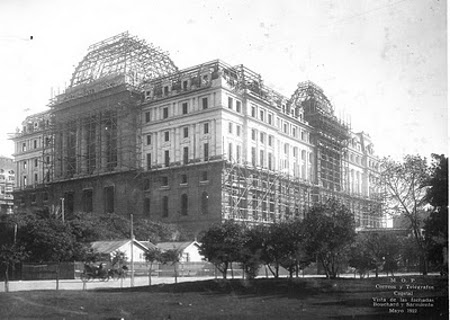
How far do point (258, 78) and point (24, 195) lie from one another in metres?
10.6

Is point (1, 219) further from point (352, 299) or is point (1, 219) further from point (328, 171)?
point (352, 299)

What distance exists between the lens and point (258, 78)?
11117mm

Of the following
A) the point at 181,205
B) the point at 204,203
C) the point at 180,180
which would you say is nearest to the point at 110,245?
the point at 181,205

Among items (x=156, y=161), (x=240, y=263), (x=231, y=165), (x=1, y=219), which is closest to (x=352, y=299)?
(x=240, y=263)

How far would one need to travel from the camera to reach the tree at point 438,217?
8.95m

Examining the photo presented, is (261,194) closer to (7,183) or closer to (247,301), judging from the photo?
(247,301)

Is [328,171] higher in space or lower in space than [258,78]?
lower

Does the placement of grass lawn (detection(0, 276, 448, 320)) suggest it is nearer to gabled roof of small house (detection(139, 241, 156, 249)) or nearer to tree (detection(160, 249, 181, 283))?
tree (detection(160, 249, 181, 283))

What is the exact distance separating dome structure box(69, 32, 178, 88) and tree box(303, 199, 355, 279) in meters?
4.96

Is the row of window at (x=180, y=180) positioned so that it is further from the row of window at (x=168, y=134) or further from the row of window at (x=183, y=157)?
the row of window at (x=168, y=134)

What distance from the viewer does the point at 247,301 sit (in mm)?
10047

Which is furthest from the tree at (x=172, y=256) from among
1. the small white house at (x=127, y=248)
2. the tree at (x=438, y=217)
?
the tree at (x=438, y=217)

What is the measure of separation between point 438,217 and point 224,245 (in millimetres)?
4436

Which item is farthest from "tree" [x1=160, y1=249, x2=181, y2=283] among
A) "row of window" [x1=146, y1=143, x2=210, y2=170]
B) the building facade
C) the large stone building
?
the building facade
